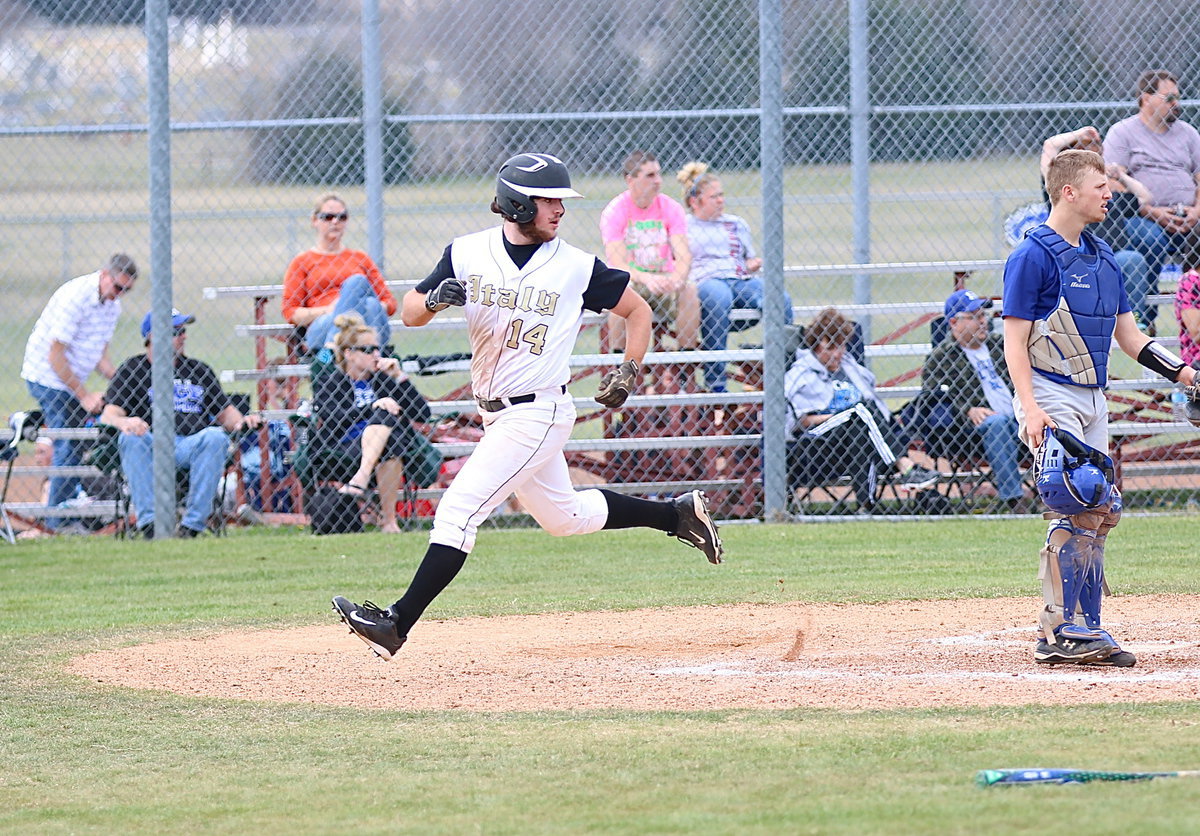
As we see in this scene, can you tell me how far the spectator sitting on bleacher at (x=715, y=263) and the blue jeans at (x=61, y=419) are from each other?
3934mm

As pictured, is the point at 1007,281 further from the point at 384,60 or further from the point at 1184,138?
the point at 384,60

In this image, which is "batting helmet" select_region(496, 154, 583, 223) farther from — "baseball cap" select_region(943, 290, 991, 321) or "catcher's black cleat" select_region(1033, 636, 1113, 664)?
"baseball cap" select_region(943, 290, 991, 321)

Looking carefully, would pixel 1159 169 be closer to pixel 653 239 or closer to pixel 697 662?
pixel 653 239

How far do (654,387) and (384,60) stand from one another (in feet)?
8.96

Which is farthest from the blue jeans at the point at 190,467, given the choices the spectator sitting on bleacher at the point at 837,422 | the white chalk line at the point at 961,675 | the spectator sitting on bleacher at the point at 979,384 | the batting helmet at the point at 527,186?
the white chalk line at the point at 961,675

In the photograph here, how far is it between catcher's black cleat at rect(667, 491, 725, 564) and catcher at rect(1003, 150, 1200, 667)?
1.39 metres

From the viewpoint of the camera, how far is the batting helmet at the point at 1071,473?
564 centimetres

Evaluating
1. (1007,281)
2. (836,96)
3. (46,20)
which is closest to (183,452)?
(46,20)

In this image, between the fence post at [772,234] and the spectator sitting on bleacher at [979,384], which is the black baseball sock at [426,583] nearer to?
the fence post at [772,234]

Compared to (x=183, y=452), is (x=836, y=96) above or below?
above

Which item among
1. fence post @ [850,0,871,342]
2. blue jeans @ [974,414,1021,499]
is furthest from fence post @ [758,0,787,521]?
blue jeans @ [974,414,1021,499]

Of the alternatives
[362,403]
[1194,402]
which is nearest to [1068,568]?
[1194,402]

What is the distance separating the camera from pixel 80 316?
10.9 m

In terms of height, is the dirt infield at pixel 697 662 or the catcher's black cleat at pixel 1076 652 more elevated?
the catcher's black cleat at pixel 1076 652
